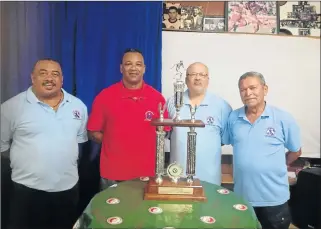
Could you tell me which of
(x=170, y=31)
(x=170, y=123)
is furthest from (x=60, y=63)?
(x=170, y=123)

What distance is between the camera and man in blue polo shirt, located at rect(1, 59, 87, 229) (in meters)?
1.58

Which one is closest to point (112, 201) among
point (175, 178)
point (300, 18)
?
point (175, 178)

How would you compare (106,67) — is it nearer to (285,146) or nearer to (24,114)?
(24,114)

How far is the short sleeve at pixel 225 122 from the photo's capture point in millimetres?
1617

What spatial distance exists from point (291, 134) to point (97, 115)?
961 millimetres

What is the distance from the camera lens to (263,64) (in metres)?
1.63

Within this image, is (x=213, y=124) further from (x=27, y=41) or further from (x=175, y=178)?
(x=27, y=41)

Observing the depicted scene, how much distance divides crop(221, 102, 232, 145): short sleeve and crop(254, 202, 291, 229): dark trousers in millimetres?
359

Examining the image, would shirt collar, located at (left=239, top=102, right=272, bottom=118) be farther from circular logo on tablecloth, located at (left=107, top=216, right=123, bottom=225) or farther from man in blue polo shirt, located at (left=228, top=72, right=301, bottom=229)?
circular logo on tablecloth, located at (left=107, top=216, right=123, bottom=225)

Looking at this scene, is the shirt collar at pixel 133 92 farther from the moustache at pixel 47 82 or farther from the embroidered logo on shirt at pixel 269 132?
the embroidered logo on shirt at pixel 269 132

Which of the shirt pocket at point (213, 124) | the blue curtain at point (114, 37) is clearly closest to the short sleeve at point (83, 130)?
the blue curtain at point (114, 37)

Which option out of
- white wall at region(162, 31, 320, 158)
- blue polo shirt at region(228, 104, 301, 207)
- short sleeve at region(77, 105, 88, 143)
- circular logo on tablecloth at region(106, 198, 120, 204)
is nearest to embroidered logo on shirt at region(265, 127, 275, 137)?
blue polo shirt at region(228, 104, 301, 207)

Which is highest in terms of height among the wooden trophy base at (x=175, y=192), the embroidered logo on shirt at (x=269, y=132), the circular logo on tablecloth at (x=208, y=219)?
the embroidered logo on shirt at (x=269, y=132)

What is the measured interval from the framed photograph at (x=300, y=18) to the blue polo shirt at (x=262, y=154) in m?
0.41
